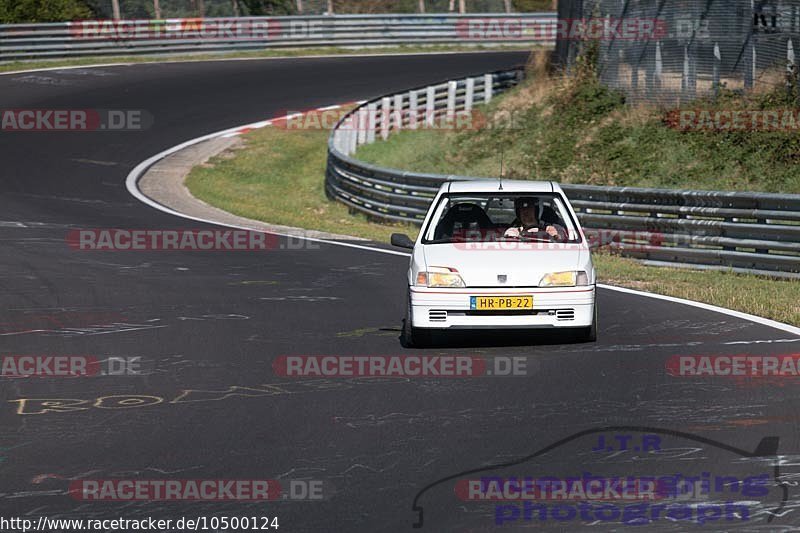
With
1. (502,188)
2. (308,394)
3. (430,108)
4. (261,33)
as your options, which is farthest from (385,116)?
(308,394)

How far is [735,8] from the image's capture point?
950 inches

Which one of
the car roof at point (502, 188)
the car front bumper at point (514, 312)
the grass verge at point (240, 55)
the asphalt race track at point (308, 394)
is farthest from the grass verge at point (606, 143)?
the grass verge at point (240, 55)

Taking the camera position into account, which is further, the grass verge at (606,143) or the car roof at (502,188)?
the grass verge at (606,143)

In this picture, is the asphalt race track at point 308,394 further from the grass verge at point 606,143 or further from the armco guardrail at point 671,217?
the grass verge at point 606,143

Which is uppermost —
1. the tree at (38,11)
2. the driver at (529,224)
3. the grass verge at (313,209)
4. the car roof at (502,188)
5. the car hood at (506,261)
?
the car roof at (502,188)

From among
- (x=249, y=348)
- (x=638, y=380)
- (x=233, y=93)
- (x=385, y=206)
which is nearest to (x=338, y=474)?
(x=638, y=380)

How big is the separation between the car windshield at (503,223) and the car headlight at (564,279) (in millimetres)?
825

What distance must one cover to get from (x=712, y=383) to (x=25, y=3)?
41.5m

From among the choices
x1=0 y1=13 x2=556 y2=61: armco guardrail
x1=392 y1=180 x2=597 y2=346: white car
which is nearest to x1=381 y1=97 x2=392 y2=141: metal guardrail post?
x1=0 y1=13 x2=556 y2=61: armco guardrail

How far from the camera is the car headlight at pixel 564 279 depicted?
10.7 meters

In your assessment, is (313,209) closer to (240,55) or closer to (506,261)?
(506,261)

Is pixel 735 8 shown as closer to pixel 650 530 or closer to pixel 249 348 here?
pixel 249 348

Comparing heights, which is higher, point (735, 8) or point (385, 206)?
point (735, 8)

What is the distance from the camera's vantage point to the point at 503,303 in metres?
10.6
